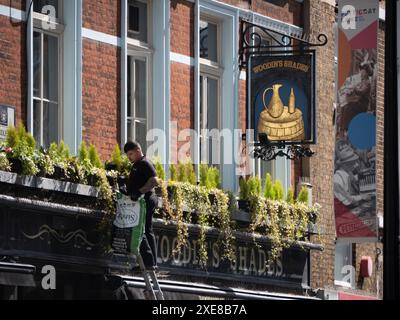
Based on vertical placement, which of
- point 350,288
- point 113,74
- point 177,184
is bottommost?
point 350,288

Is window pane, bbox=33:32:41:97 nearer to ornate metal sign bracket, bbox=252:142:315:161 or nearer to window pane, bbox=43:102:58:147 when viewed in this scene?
window pane, bbox=43:102:58:147

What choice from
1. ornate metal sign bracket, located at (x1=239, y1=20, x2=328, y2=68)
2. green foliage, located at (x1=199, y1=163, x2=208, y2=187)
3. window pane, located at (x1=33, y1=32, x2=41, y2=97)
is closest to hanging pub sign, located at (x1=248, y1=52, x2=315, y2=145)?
ornate metal sign bracket, located at (x1=239, y1=20, x2=328, y2=68)

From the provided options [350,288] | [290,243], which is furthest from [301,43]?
[350,288]

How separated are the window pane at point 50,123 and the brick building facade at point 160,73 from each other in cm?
6

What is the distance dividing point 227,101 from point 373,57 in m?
3.55

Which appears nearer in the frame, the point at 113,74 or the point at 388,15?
the point at 388,15

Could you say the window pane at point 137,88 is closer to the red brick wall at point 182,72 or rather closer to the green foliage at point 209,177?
the red brick wall at point 182,72

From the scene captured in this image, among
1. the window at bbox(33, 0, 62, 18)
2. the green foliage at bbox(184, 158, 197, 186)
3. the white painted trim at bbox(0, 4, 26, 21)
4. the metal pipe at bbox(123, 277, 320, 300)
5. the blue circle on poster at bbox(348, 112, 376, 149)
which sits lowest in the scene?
the metal pipe at bbox(123, 277, 320, 300)

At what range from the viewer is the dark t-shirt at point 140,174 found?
19.8 metres

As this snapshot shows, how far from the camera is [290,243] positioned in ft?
81.8

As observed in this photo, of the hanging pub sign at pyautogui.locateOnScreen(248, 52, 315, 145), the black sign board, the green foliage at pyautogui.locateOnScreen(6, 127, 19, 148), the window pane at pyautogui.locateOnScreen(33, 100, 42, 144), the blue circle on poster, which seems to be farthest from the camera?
the hanging pub sign at pyautogui.locateOnScreen(248, 52, 315, 145)

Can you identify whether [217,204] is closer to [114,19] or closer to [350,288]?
[114,19]

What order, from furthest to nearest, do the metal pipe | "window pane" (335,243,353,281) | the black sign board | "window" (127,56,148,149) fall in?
"window pane" (335,243,353,281) < "window" (127,56,148,149) < the black sign board < the metal pipe

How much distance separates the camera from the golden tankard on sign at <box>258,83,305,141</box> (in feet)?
77.7
